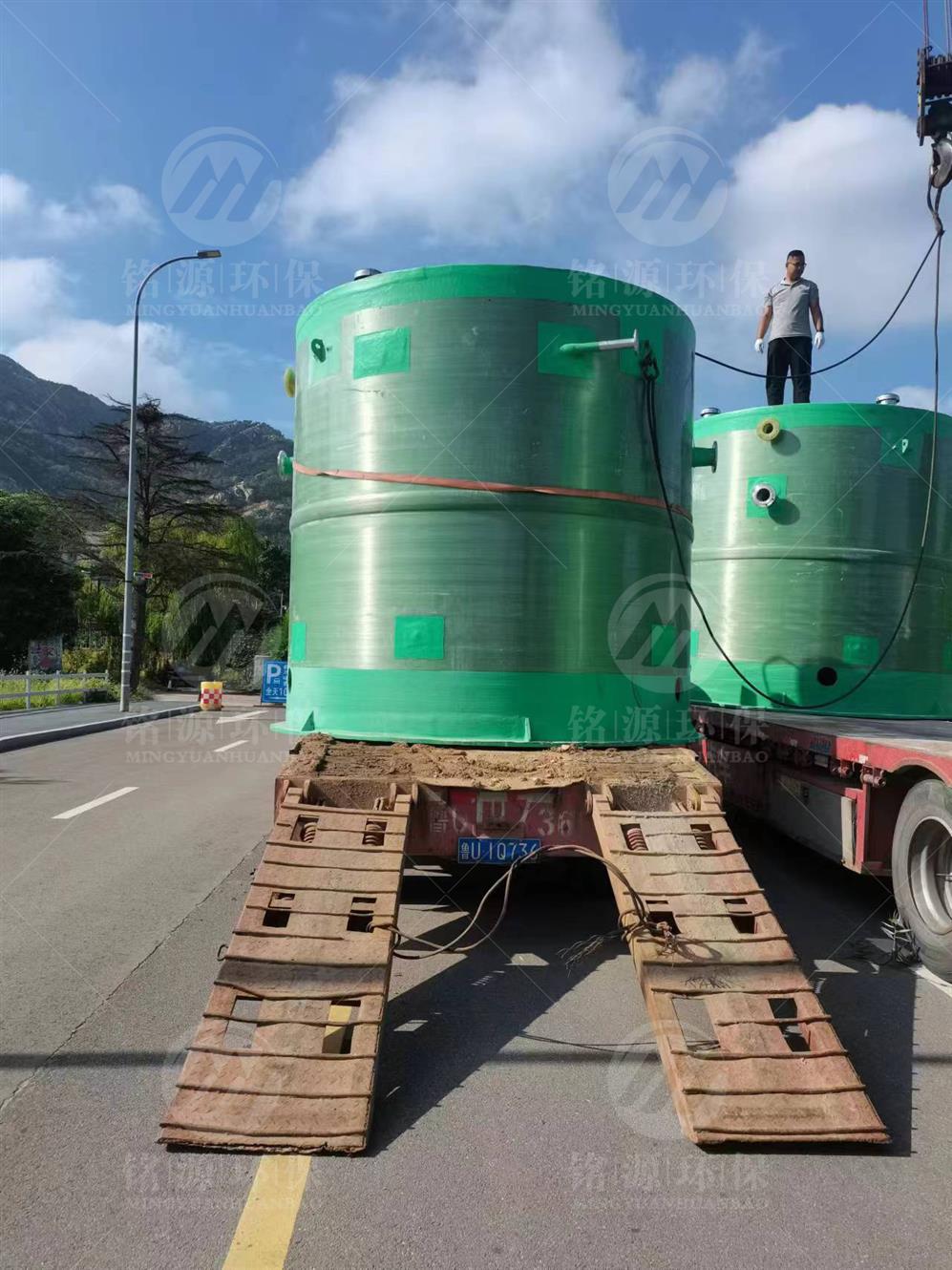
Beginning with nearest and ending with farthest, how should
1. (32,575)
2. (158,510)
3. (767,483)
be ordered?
(767,483), (32,575), (158,510)

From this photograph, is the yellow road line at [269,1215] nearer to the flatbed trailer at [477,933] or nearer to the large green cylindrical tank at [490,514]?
the flatbed trailer at [477,933]

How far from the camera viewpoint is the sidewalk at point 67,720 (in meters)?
17.1

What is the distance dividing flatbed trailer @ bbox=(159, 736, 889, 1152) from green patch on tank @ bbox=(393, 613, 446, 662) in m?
0.59

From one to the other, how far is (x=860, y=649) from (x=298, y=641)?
5.75 m

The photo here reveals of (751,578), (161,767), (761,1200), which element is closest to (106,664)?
(161,767)

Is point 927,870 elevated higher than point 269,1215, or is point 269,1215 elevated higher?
point 927,870

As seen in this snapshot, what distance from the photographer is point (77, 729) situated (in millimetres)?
19203

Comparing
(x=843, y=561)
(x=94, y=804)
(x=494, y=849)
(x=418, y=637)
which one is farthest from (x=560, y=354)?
(x=94, y=804)

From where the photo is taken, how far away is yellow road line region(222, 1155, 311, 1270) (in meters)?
2.65

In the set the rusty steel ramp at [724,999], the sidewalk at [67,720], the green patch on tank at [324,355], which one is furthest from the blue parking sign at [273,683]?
the rusty steel ramp at [724,999]

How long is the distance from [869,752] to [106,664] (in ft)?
118

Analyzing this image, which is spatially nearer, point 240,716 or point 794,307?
point 794,307

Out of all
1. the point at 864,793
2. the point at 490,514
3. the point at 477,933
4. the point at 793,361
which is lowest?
the point at 477,933

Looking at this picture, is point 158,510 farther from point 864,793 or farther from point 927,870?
point 927,870
